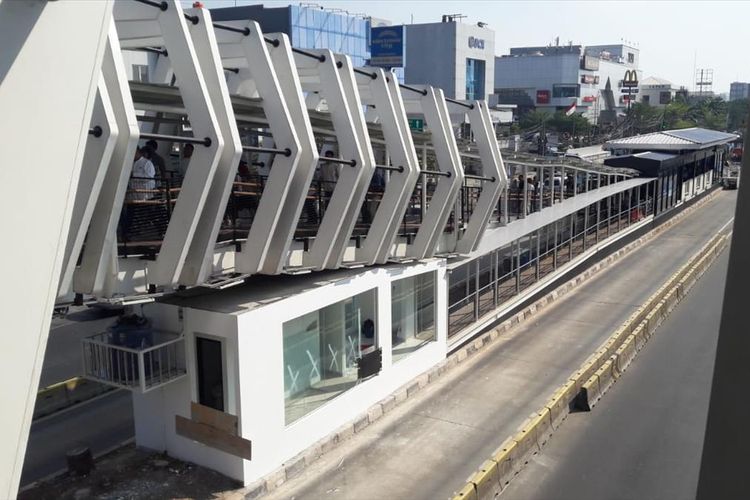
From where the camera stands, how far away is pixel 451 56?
7075 cm

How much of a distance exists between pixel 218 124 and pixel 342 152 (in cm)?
310

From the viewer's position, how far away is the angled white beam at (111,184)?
739 centimetres

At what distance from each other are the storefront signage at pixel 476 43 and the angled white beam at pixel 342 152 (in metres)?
64.2

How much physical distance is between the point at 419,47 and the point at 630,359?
61254mm

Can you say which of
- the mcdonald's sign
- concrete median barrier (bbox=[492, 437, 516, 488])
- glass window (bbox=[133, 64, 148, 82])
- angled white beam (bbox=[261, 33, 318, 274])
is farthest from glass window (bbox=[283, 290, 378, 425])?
the mcdonald's sign

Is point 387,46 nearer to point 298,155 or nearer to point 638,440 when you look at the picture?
point 638,440

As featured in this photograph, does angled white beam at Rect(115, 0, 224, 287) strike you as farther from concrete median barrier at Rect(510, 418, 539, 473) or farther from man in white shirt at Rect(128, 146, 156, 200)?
concrete median barrier at Rect(510, 418, 539, 473)

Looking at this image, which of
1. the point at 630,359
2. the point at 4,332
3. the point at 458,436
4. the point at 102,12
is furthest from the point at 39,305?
the point at 630,359

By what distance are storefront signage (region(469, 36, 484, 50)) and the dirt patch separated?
221 ft

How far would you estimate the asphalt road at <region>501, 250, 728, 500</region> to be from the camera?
10695mm

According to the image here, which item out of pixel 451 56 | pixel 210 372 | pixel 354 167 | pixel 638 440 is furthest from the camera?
pixel 451 56

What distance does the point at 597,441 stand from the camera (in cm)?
1230

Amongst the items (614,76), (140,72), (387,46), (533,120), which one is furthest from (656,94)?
(140,72)

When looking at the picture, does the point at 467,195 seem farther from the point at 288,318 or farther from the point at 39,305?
the point at 39,305
